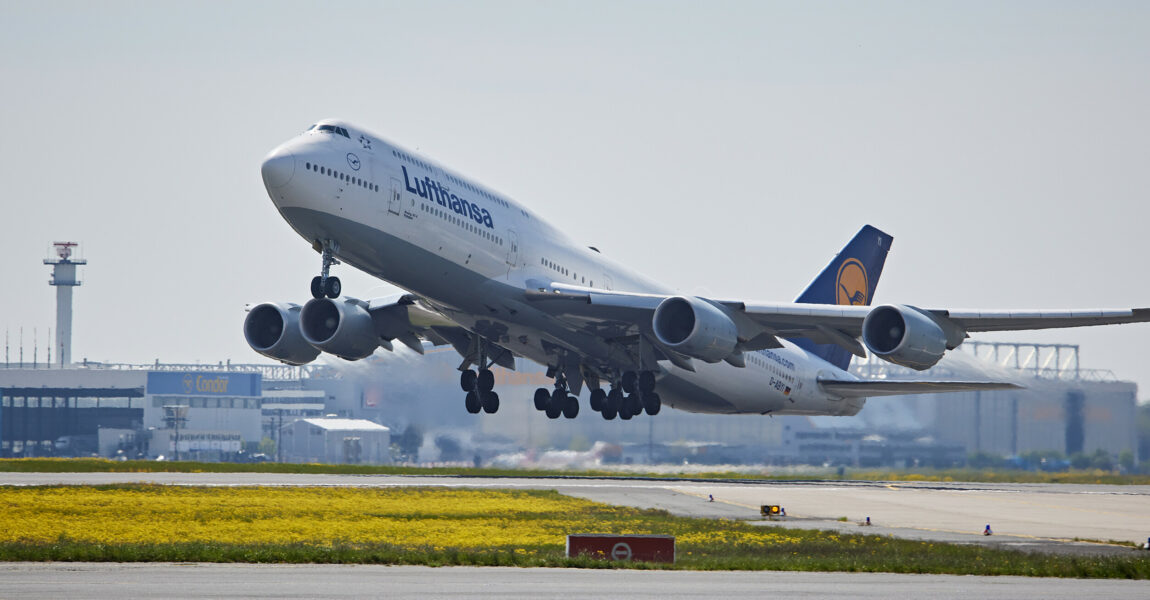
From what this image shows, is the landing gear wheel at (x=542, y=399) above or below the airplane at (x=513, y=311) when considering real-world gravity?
below

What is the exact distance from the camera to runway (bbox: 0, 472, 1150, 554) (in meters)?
41.1

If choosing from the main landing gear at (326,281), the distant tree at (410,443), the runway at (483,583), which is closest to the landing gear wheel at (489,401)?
the main landing gear at (326,281)

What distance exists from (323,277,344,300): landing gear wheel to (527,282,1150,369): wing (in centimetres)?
581

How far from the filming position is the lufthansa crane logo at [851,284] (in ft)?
175

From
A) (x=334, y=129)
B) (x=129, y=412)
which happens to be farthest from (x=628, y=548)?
(x=129, y=412)

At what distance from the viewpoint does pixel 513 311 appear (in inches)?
1480

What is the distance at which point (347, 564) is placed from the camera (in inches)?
1072

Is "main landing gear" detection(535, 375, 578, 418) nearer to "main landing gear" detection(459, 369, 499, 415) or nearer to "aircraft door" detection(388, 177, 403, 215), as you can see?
"main landing gear" detection(459, 369, 499, 415)

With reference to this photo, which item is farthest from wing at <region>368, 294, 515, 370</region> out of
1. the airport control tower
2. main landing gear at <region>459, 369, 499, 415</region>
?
the airport control tower

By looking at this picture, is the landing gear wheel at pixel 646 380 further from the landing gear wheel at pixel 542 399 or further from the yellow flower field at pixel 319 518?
the landing gear wheel at pixel 542 399

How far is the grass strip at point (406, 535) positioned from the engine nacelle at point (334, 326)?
534 centimetres

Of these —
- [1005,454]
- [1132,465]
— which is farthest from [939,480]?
[1132,465]

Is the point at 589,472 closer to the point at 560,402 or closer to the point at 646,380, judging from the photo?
the point at 560,402

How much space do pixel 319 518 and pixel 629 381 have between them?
10.5 meters
